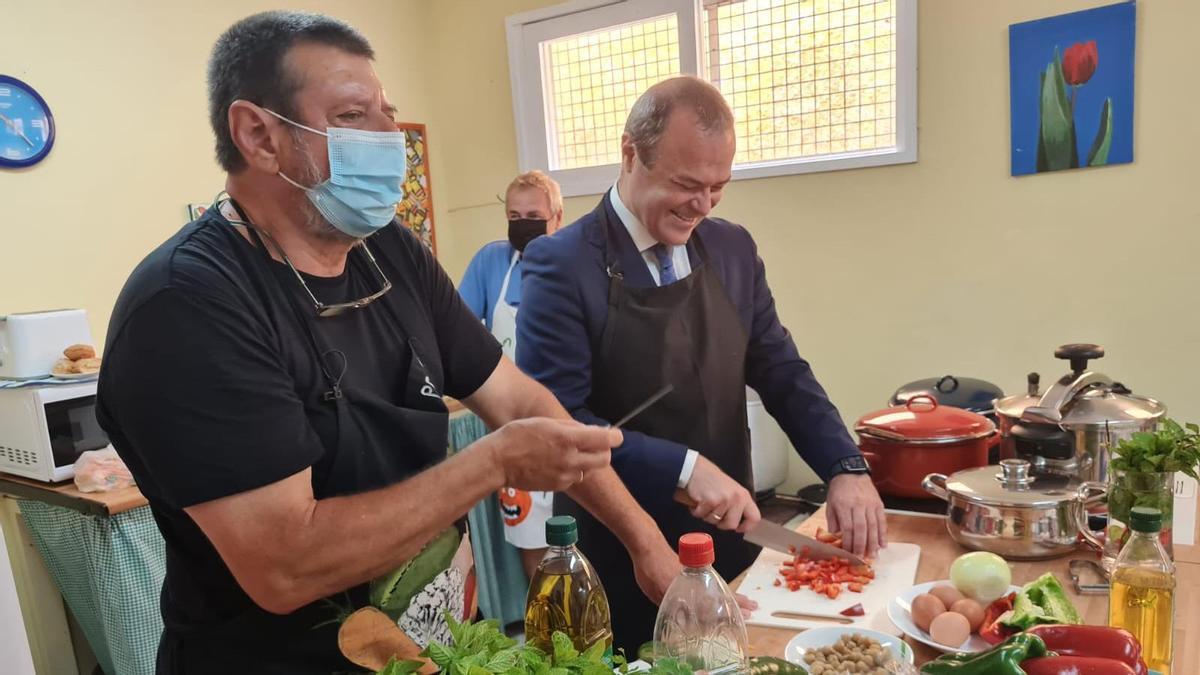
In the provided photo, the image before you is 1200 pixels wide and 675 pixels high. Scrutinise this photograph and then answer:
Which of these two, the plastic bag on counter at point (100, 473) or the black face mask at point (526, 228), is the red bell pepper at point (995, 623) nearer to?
the plastic bag on counter at point (100, 473)

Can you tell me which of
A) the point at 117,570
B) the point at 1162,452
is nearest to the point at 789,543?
the point at 1162,452

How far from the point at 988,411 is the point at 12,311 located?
303 cm

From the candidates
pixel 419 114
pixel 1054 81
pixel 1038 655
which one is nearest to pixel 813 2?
pixel 1054 81

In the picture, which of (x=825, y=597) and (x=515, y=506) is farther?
(x=515, y=506)

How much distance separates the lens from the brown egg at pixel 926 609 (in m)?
1.14

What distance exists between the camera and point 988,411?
7.09ft

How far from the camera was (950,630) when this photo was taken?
3.64 ft

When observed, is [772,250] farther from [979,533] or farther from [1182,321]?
[979,533]

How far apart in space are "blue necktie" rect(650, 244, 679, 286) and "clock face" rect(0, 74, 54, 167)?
2257mm

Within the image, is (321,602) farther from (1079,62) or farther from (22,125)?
(1079,62)

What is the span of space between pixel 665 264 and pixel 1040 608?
94cm

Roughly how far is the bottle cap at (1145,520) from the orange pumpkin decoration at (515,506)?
2.25 meters

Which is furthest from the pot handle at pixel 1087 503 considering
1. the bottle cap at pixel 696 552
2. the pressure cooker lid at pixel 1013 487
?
the bottle cap at pixel 696 552

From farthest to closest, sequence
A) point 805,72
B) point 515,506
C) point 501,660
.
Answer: point 805,72 → point 515,506 → point 501,660
